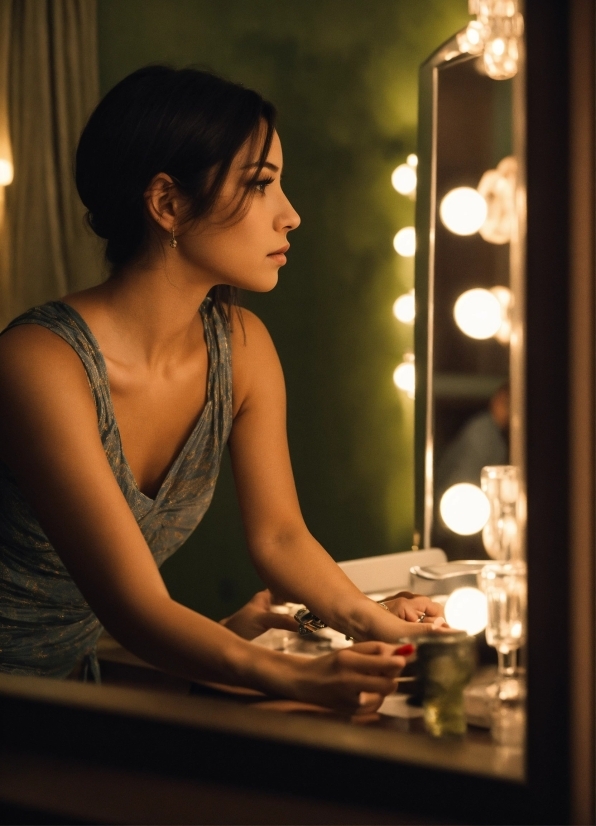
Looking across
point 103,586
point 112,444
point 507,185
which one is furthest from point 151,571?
point 507,185

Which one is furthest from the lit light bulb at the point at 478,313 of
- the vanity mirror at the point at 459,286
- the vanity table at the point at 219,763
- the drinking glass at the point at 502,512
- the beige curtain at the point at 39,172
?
the vanity table at the point at 219,763

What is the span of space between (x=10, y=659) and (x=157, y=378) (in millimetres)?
360

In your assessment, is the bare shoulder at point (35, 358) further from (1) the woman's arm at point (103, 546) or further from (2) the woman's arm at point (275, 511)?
(2) the woman's arm at point (275, 511)

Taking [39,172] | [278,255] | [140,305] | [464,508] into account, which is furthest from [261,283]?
[39,172]

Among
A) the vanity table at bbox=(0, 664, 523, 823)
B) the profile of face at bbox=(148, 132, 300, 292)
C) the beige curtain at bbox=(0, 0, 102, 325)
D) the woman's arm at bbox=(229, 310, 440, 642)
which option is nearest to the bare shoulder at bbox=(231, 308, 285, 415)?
the woman's arm at bbox=(229, 310, 440, 642)

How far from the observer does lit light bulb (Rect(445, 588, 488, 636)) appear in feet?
2.39

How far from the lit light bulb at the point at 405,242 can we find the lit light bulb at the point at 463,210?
6 centimetres

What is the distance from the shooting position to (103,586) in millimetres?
688

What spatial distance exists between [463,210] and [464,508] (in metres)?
0.44

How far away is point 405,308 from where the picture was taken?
1.20 metres

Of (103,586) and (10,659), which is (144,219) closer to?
(103,586)

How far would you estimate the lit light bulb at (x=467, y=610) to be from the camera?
2.39ft

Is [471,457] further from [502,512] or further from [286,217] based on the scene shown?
[286,217]

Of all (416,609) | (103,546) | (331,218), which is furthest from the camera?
(331,218)
